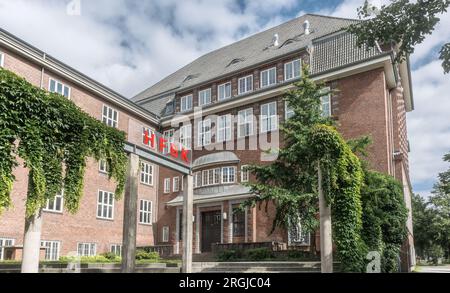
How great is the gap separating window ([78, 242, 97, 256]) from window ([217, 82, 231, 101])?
1301cm

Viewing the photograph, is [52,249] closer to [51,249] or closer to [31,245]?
[51,249]

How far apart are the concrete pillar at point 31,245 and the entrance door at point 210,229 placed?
19.4 m

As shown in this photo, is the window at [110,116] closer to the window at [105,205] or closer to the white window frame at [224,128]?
the window at [105,205]

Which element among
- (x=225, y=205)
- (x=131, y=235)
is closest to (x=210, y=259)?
(x=225, y=205)

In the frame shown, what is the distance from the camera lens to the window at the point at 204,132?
3048cm

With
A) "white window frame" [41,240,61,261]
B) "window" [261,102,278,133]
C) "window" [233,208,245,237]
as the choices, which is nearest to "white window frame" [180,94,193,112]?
"window" [261,102,278,133]

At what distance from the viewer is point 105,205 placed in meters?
26.7

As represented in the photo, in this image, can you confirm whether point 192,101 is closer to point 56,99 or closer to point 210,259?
point 210,259

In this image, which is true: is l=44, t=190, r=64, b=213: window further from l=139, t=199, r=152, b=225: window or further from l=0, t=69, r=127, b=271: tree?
l=0, t=69, r=127, b=271: tree

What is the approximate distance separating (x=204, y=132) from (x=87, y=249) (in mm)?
11050

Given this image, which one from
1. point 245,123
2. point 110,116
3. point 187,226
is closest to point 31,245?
point 187,226

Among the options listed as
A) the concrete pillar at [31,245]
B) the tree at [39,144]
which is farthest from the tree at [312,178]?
the concrete pillar at [31,245]
